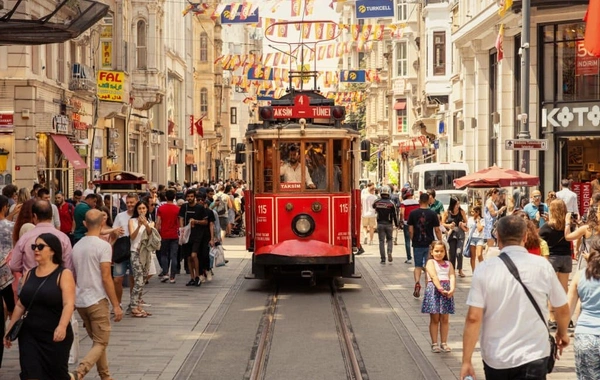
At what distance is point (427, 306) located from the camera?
11484mm

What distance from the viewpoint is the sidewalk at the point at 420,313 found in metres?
10.5

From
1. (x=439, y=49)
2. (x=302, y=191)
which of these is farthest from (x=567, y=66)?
(x=439, y=49)

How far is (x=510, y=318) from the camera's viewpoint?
6262mm

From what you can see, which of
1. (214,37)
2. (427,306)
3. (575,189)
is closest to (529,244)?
(427,306)

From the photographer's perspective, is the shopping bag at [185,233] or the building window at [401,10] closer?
the shopping bag at [185,233]

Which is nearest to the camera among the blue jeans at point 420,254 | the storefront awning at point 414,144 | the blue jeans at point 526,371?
the blue jeans at point 526,371

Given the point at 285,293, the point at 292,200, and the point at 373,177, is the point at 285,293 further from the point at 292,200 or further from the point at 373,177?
the point at 373,177

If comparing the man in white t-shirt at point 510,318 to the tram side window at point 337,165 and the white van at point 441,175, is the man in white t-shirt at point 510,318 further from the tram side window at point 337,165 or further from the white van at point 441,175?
the white van at point 441,175

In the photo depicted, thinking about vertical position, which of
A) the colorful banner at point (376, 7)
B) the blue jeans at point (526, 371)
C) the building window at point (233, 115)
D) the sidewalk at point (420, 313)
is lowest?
the sidewalk at point (420, 313)

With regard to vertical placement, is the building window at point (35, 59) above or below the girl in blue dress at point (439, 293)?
above

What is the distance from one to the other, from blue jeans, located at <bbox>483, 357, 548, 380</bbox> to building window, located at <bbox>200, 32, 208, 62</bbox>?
6952cm

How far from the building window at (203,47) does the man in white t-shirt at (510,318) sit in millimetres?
69317

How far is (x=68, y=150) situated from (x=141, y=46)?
15863 millimetres

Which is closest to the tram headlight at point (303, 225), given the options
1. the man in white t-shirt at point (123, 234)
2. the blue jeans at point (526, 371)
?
the man in white t-shirt at point (123, 234)
